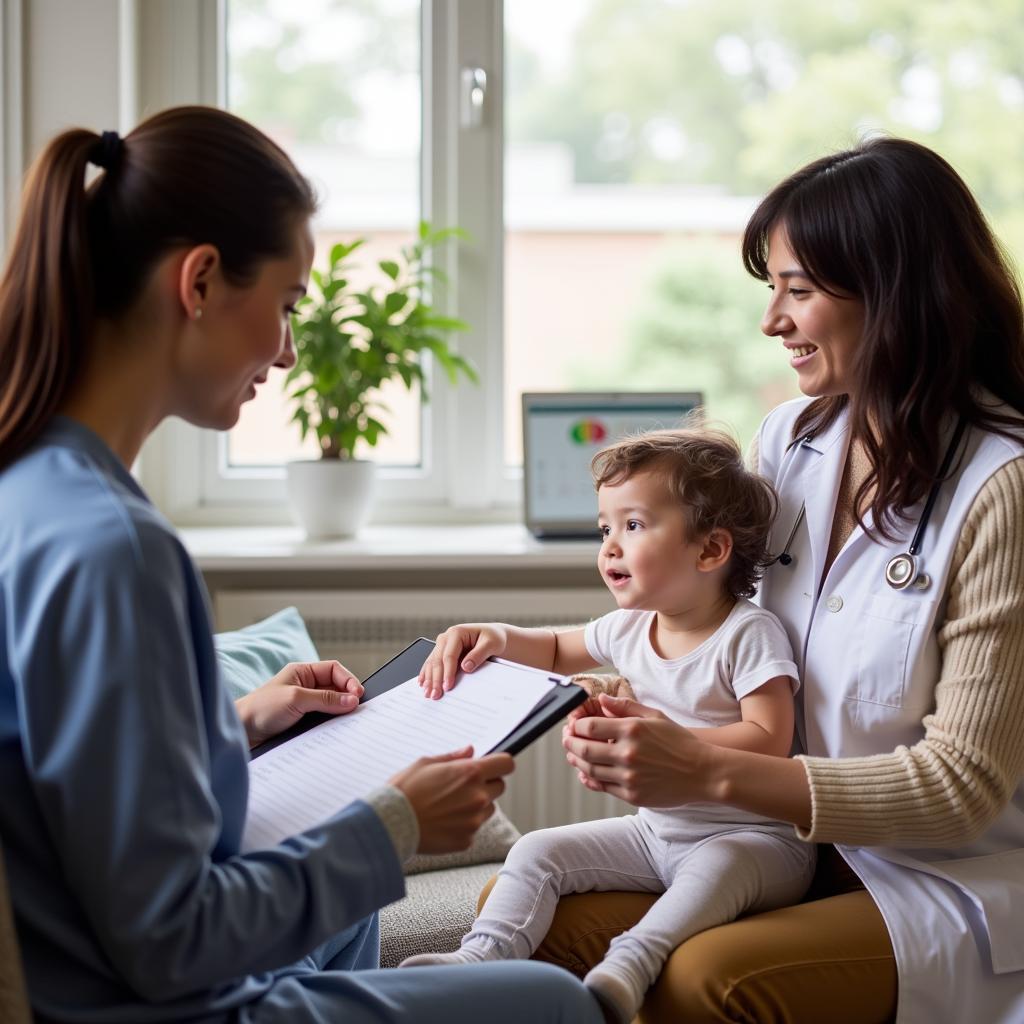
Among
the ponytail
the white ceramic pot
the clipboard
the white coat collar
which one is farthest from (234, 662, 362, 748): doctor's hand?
the white ceramic pot

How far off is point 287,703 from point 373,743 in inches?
7.0

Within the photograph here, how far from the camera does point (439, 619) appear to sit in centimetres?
257

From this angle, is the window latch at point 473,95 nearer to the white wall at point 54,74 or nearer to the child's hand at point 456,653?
the white wall at point 54,74

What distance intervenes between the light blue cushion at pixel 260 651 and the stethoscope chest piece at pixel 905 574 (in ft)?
3.23

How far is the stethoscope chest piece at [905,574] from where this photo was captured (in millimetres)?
1402

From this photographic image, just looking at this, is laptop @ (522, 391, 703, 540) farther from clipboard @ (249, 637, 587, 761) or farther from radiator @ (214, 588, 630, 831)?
clipboard @ (249, 637, 587, 761)

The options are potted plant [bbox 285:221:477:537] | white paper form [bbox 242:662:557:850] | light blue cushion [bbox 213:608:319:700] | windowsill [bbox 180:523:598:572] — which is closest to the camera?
white paper form [bbox 242:662:557:850]

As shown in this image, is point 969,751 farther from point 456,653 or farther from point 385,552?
point 385,552

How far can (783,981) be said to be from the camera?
1.30 m

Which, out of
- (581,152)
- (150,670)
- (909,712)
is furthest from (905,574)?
(581,152)

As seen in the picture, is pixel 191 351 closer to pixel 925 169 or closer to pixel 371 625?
pixel 925 169

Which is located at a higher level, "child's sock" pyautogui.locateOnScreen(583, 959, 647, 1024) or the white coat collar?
the white coat collar

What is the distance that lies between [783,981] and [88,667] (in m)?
0.83

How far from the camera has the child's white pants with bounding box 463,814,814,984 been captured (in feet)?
4.51
